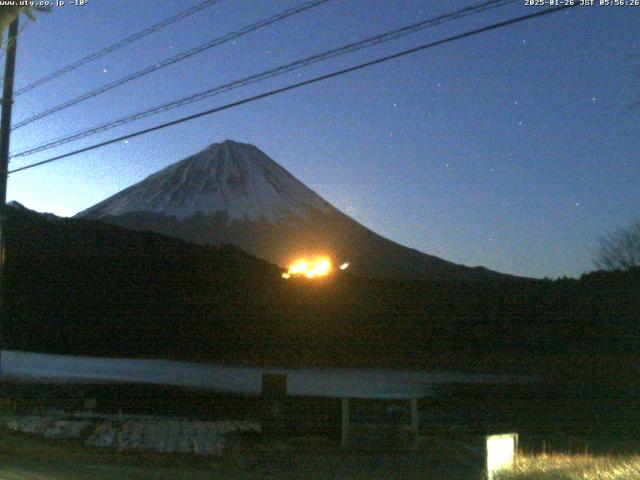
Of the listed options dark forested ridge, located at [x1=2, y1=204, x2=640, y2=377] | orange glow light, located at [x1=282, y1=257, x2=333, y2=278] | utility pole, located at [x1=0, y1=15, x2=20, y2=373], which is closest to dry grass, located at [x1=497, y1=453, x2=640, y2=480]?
utility pole, located at [x1=0, y1=15, x2=20, y2=373]

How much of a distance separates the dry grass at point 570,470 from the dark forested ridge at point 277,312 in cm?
2397

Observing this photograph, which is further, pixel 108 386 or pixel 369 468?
pixel 108 386

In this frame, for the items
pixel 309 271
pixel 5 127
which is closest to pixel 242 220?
pixel 309 271

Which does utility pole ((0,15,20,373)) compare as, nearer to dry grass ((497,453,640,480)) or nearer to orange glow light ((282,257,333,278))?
dry grass ((497,453,640,480))

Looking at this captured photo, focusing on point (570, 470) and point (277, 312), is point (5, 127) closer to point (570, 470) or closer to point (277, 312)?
point (570, 470)

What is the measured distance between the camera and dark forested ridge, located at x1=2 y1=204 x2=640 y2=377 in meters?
36.8

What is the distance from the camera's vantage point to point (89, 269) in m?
42.9

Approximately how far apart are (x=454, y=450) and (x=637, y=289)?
23.2 metres

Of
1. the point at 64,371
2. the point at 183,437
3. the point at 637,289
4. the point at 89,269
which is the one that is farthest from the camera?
the point at 89,269

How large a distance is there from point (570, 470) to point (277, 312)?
30.3 metres

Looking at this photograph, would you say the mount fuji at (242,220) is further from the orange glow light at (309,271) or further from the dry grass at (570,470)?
the dry grass at (570,470)

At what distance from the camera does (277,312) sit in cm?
3925

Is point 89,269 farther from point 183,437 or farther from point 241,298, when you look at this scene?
point 183,437

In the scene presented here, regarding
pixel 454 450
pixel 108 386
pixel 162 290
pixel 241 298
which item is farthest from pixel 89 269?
pixel 454 450
